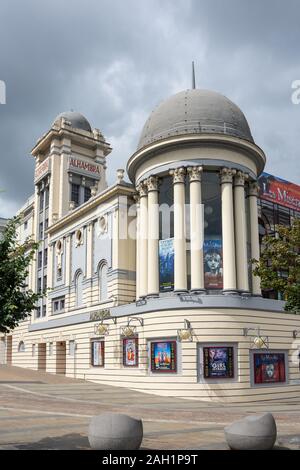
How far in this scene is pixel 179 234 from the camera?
34.6 metres

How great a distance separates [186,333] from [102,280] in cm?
1393

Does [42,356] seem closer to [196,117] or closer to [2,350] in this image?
[2,350]

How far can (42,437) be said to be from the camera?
50.4 ft

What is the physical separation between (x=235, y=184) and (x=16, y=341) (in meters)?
37.9

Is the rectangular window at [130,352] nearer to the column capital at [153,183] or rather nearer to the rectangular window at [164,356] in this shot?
the rectangular window at [164,356]

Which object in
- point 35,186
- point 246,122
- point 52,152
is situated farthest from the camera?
point 35,186

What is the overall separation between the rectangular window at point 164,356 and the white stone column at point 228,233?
16.8 ft

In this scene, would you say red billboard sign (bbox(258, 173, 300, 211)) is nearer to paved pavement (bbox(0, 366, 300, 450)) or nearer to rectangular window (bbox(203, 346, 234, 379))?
rectangular window (bbox(203, 346, 234, 379))

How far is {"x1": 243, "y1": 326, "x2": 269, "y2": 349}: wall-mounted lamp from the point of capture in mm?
32906

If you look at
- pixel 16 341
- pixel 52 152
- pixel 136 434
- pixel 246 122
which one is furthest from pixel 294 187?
pixel 136 434

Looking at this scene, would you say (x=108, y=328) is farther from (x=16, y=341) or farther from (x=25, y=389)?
(x=16, y=341)

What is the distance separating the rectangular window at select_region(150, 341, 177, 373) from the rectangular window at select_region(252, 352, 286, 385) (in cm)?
530

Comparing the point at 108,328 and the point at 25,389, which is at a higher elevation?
the point at 108,328

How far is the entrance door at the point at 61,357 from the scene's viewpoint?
4919 cm
